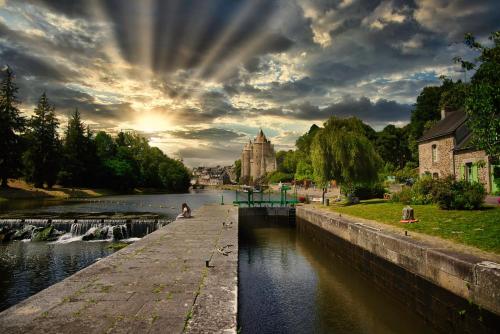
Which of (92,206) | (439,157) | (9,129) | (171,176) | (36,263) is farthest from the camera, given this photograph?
(171,176)

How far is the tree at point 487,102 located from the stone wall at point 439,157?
68.6ft

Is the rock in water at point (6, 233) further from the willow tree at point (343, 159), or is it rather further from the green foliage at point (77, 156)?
the green foliage at point (77, 156)

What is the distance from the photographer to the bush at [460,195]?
16047mm

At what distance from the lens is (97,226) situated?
2306cm

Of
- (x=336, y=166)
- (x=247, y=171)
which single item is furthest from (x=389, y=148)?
(x=247, y=171)

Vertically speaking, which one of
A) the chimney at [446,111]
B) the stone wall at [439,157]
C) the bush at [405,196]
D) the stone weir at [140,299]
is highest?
the chimney at [446,111]

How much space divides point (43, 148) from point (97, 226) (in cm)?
5162

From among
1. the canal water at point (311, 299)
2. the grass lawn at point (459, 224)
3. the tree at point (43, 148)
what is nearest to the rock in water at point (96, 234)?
the canal water at point (311, 299)

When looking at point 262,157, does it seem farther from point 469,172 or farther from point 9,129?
point 469,172

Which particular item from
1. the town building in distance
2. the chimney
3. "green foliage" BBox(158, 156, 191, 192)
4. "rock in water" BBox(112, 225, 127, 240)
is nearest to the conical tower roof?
the town building in distance

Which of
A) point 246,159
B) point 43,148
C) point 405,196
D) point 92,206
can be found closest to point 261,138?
point 246,159

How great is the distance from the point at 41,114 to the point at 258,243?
209 feet

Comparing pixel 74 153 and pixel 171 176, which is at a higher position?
pixel 74 153

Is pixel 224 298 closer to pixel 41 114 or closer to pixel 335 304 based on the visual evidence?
pixel 335 304
